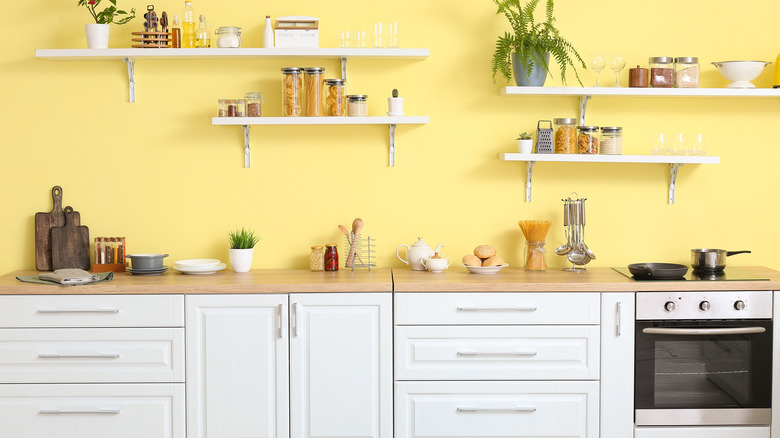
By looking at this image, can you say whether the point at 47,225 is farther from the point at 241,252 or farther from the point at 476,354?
the point at 476,354

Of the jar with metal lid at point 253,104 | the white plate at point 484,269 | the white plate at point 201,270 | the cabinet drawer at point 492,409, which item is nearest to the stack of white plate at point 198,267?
the white plate at point 201,270

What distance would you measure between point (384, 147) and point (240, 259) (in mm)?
832

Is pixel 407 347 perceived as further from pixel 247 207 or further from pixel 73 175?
pixel 73 175

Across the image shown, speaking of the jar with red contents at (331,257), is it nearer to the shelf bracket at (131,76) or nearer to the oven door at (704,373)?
the shelf bracket at (131,76)

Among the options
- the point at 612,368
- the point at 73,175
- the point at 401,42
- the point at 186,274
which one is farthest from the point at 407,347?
the point at 73,175

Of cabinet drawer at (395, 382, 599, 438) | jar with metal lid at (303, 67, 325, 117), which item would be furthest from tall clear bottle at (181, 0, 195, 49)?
cabinet drawer at (395, 382, 599, 438)

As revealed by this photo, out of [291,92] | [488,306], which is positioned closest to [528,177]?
[488,306]

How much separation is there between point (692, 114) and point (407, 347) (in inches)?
68.6

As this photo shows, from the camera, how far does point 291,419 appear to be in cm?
311

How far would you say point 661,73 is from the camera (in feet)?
11.2

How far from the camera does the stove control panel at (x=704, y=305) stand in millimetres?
3082

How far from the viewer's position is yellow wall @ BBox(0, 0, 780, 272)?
353 cm

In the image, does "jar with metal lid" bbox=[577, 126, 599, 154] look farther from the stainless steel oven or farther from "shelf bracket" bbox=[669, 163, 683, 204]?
the stainless steel oven

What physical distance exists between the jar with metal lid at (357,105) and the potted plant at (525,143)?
0.70 meters
